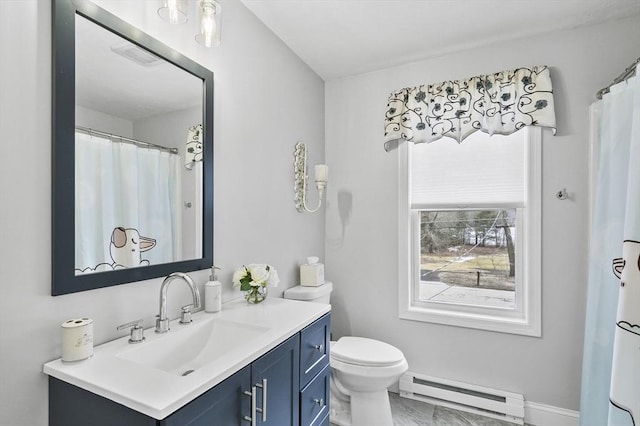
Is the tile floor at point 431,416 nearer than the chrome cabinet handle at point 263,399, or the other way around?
the chrome cabinet handle at point 263,399

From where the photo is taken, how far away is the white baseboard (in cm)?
199

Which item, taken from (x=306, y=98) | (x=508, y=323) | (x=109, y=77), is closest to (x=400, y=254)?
(x=508, y=323)

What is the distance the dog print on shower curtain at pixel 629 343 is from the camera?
1.27 m

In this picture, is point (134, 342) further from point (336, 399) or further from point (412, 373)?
point (412, 373)

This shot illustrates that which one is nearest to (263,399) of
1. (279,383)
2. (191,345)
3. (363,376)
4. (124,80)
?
(279,383)

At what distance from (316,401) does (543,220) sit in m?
1.76

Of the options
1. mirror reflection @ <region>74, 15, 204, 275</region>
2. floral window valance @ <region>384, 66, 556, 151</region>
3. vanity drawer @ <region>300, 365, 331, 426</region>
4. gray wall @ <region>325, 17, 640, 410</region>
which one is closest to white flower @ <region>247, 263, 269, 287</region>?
mirror reflection @ <region>74, 15, 204, 275</region>

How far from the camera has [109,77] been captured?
3.81ft

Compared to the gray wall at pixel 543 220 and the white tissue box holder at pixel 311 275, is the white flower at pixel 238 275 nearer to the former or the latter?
the white tissue box holder at pixel 311 275

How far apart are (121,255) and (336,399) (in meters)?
1.73

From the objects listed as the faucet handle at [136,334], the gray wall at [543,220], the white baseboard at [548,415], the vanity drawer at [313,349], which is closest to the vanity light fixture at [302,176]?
the gray wall at [543,220]

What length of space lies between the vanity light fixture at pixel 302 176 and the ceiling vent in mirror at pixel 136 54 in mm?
1106

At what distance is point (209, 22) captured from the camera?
1.24 metres

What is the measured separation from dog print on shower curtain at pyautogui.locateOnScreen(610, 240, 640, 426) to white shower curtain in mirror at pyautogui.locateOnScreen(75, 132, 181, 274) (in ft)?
6.17
